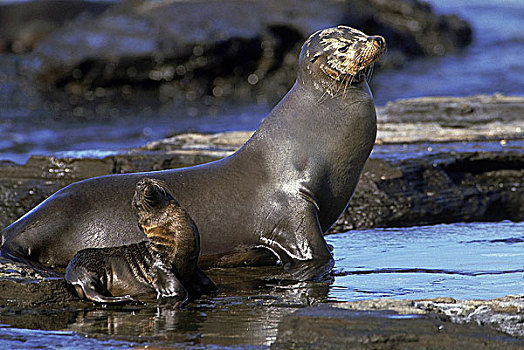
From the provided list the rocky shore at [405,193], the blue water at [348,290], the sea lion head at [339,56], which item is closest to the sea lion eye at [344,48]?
the sea lion head at [339,56]

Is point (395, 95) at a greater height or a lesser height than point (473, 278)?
lesser

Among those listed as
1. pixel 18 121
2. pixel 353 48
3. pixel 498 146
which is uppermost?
pixel 353 48

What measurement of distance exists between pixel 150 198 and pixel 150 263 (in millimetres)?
373

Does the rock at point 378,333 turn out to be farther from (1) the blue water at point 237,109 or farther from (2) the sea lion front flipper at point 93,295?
(1) the blue water at point 237,109

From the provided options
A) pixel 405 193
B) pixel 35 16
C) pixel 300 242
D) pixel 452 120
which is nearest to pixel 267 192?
pixel 300 242

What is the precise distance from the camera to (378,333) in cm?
396

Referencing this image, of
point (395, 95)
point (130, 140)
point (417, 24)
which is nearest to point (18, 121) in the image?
point (130, 140)

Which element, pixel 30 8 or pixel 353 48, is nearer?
pixel 353 48

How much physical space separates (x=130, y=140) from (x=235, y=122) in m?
2.13

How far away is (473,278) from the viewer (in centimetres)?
536

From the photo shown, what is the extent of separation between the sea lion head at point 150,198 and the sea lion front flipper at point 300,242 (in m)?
0.98

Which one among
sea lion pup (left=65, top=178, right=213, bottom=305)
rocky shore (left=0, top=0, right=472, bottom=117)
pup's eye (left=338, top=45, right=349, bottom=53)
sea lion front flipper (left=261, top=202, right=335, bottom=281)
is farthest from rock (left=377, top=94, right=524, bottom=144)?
rocky shore (left=0, top=0, right=472, bottom=117)

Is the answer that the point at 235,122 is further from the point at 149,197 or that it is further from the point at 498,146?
the point at 149,197

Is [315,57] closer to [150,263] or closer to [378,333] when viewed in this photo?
[150,263]
